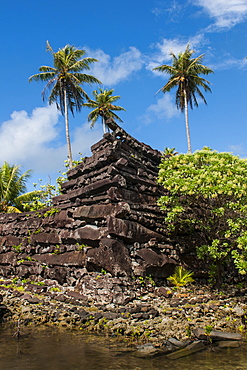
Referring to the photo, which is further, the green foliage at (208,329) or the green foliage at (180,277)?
the green foliage at (180,277)

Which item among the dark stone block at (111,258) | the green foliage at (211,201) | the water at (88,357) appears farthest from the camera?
the green foliage at (211,201)

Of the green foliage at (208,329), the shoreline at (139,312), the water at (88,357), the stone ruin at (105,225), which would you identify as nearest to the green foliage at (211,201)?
the stone ruin at (105,225)

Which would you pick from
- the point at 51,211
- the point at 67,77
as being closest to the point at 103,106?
the point at 67,77

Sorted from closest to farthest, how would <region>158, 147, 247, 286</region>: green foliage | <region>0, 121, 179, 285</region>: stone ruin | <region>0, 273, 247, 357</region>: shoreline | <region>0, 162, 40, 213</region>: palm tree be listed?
<region>0, 273, 247, 357</region>: shoreline → <region>158, 147, 247, 286</region>: green foliage → <region>0, 121, 179, 285</region>: stone ruin → <region>0, 162, 40, 213</region>: palm tree

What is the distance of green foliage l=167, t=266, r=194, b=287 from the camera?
10789mm

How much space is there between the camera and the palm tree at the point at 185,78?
86.6ft

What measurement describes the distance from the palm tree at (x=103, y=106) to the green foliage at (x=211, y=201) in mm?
20329

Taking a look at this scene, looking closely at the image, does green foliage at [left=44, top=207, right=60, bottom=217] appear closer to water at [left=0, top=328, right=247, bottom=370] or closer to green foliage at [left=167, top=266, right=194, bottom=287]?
green foliage at [left=167, top=266, right=194, bottom=287]

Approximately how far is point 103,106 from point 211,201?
73.3 ft

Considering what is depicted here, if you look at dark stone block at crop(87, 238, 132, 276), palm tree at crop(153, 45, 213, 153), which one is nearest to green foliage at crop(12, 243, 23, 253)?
dark stone block at crop(87, 238, 132, 276)

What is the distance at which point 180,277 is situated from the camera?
10922 millimetres

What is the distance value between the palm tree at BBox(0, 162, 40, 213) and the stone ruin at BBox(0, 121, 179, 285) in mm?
10339

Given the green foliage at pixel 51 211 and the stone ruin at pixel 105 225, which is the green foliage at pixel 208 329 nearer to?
the stone ruin at pixel 105 225

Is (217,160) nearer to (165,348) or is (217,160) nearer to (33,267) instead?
(165,348)
